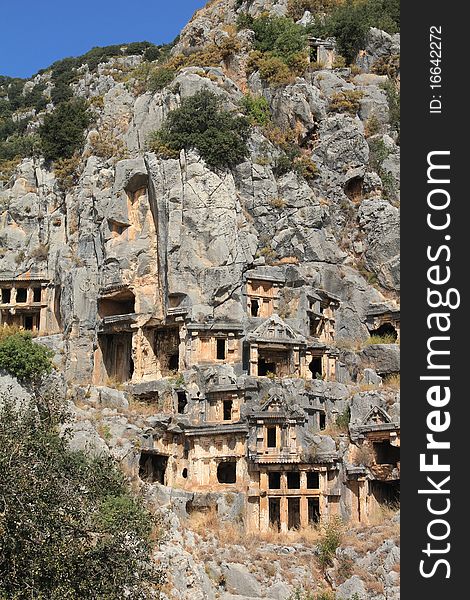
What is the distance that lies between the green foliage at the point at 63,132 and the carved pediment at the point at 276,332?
25.4m

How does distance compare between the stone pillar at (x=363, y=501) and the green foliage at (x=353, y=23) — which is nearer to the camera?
the stone pillar at (x=363, y=501)

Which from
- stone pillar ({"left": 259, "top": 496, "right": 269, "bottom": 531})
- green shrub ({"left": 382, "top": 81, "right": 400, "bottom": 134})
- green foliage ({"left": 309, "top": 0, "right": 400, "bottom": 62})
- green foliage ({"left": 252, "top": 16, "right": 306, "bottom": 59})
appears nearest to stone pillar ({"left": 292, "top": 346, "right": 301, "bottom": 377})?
stone pillar ({"left": 259, "top": 496, "right": 269, "bottom": 531})

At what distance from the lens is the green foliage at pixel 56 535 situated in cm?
2433

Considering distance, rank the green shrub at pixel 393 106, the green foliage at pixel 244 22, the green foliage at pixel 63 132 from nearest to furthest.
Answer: the green shrub at pixel 393 106 → the green foliage at pixel 63 132 → the green foliage at pixel 244 22

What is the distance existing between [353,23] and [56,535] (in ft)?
190

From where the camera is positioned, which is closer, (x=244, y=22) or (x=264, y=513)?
(x=264, y=513)

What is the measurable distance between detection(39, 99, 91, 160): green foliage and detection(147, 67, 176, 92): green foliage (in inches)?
285

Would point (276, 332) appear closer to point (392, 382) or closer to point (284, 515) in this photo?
point (392, 382)

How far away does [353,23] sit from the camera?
237ft

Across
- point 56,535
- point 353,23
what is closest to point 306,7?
point 353,23

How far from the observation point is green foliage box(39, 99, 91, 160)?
69.1 meters

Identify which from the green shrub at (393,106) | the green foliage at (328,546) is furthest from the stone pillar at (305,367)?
the green shrub at (393,106)

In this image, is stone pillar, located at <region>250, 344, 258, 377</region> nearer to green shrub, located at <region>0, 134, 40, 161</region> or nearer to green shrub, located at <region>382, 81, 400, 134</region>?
green shrub, located at <region>382, 81, 400, 134</region>

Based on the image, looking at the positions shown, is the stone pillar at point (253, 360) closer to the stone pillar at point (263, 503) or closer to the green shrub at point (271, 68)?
the stone pillar at point (263, 503)
